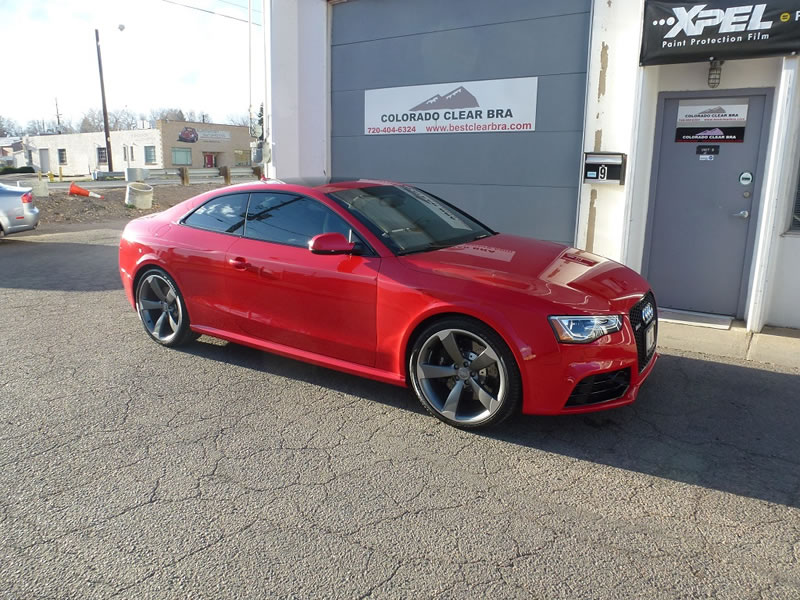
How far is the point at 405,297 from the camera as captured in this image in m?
4.03

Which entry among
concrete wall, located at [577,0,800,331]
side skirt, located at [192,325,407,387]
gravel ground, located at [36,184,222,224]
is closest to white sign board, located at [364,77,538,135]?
concrete wall, located at [577,0,800,331]

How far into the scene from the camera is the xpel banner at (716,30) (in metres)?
5.67

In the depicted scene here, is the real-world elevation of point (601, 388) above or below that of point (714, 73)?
below

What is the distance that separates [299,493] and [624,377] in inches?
79.4

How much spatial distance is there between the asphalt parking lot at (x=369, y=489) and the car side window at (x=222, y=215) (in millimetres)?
1107

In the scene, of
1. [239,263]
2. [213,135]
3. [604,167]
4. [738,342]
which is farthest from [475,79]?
[213,135]

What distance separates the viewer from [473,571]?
2652mm

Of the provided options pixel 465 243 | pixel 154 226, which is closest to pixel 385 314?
pixel 465 243

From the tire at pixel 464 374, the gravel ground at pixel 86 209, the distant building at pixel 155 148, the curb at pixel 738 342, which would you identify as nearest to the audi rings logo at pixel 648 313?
the tire at pixel 464 374

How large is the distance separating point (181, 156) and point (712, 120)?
59.8 meters

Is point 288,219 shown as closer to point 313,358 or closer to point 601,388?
point 313,358

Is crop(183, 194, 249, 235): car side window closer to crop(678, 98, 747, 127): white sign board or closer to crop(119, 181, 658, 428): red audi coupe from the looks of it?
crop(119, 181, 658, 428): red audi coupe

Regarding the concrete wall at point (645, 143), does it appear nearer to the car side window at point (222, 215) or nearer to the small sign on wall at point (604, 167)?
the small sign on wall at point (604, 167)

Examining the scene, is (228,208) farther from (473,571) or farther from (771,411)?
(771,411)
